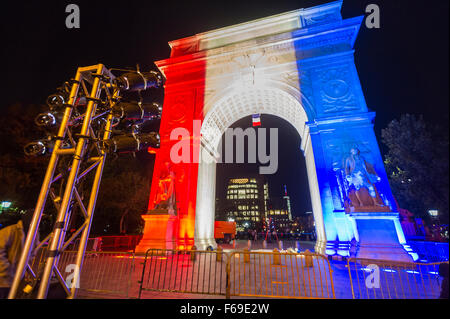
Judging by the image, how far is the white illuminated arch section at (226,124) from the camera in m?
12.6

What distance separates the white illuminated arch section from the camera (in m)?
12.6

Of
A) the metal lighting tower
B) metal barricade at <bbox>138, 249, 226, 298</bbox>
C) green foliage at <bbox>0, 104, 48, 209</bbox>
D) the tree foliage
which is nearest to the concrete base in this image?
metal barricade at <bbox>138, 249, 226, 298</bbox>

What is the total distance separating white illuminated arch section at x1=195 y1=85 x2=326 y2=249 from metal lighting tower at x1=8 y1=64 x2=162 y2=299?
8582 mm

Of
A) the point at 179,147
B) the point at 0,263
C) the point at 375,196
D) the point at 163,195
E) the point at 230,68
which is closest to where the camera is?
the point at 0,263

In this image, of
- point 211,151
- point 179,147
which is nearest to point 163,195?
point 179,147

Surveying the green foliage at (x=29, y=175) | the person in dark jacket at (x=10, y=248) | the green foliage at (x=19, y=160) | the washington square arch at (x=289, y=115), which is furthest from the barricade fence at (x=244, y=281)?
the green foliage at (x=19, y=160)

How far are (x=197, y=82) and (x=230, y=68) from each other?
8.25 ft

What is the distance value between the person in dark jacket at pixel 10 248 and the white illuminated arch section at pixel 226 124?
29.3 feet

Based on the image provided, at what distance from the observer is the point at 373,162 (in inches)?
382

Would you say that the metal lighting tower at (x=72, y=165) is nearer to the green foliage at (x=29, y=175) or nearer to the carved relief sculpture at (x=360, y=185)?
the green foliage at (x=29, y=175)

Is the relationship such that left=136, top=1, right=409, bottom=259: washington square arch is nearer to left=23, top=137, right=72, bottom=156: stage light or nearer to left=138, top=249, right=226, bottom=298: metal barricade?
left=138, top=249, right=226, bottom=298: metal barricade

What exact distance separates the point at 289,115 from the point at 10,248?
50.6 ft
